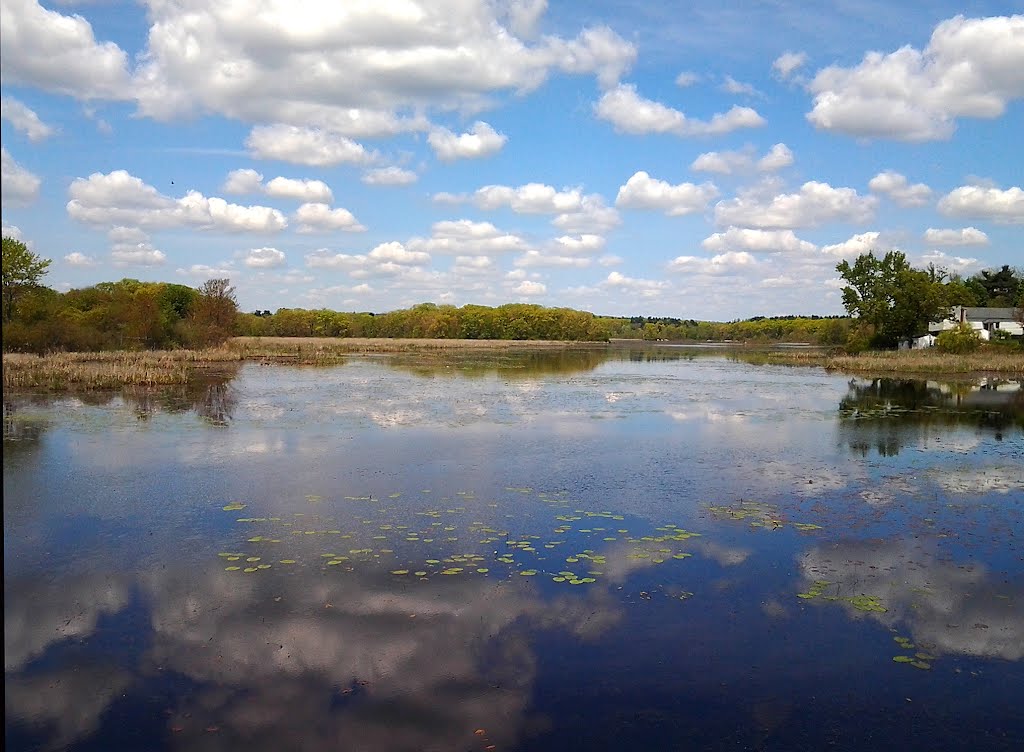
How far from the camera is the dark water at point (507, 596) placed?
603cm

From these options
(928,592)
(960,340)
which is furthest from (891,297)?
(928,592)

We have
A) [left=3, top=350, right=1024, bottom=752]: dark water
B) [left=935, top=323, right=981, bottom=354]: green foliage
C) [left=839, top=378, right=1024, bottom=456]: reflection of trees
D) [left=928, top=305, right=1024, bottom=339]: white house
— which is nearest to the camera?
[left=3, top=350, right=1024, bottom=752]: dark water

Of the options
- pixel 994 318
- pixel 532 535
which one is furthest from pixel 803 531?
pixel 994 318

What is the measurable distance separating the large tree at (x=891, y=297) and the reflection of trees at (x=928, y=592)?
6154 cm

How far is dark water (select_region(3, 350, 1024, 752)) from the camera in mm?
6027

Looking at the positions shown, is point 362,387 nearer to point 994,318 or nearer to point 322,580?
point 322,580

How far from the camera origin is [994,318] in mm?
78438

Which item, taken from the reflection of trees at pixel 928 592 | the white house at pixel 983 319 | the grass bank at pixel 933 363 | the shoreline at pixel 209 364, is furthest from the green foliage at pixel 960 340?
the reflection of trees at pixel 928 592

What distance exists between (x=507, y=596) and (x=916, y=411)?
23.1 metres

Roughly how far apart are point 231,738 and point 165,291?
3303 inches

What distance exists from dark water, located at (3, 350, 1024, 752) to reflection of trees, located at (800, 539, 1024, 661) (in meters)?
0.04

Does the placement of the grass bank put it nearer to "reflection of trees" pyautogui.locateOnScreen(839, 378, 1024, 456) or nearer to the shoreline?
the shoreline

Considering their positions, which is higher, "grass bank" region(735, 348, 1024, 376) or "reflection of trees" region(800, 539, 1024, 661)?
"grass bank" region(735, 348, 1024, 376)

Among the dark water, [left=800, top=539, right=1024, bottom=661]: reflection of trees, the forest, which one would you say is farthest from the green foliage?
[left=800, top=539, right=1024, bottom=661]: reflection of trees
